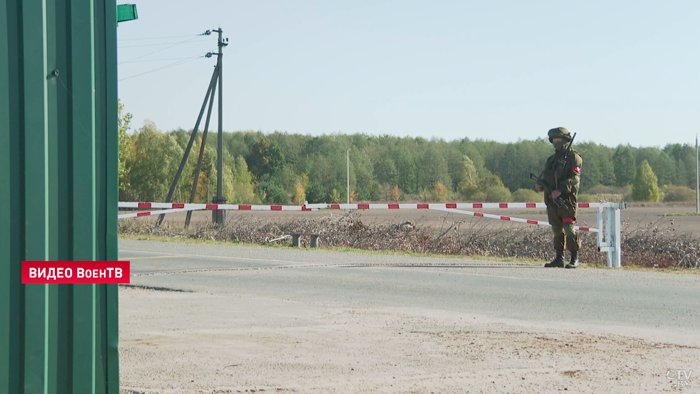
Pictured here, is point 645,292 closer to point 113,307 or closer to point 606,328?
point 606,328

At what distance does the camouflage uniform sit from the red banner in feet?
32.5

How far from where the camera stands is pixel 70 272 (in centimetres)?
310

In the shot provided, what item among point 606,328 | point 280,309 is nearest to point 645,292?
point 606,328

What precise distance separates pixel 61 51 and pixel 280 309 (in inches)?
225

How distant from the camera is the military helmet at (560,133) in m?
12.0

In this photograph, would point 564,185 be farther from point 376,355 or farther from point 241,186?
point 241,186

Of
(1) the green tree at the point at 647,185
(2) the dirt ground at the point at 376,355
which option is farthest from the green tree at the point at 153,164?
(2) the dirt ground at the point at 376,355

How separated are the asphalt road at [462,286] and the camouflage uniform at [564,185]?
664 millimetres

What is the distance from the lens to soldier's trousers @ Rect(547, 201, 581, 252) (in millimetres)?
12102

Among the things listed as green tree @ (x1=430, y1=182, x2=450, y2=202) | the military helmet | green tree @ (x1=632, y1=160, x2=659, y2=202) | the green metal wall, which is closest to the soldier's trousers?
the military helmet

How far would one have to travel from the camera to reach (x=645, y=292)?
32.6ft

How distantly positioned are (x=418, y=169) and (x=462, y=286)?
338ft

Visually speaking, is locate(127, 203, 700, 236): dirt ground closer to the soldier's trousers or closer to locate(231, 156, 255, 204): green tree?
the soldier's trousers

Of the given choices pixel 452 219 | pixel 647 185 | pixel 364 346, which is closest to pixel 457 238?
pixel 364 346
